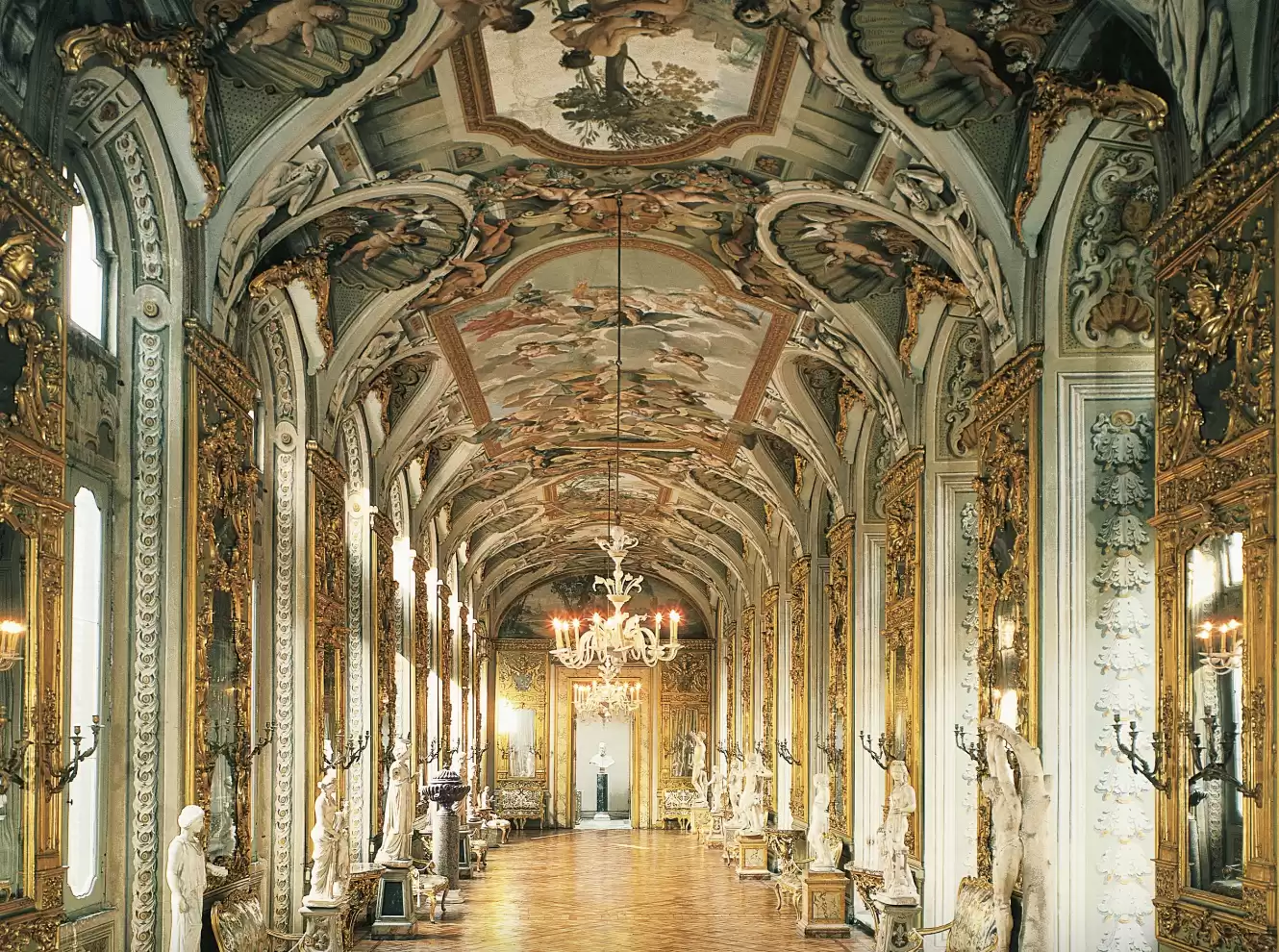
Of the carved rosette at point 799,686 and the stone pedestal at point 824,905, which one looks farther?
the carved rosette at point 799,686

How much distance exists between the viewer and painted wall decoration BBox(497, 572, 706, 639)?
144 ft

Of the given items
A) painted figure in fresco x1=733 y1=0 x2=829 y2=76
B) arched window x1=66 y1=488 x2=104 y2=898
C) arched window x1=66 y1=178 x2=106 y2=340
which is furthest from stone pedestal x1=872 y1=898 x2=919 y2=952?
Answer: arched window x1=66 y1=178 x2=106 y2=340

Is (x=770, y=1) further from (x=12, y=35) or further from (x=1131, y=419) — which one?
(x=12, y=35)

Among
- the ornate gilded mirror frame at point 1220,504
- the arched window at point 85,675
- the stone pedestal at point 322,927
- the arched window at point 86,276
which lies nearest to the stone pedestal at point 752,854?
the stone pedestal at point 322,927

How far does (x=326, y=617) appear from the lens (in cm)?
1644

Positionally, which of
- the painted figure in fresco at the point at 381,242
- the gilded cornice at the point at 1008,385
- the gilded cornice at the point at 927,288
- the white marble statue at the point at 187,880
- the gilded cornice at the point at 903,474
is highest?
the painted figure in fresco at the point at 381,242

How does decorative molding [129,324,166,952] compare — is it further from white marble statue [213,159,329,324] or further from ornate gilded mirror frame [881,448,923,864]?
ornate gilded mirror frame [881,448,923,864]

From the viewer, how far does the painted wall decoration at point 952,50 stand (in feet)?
32.2

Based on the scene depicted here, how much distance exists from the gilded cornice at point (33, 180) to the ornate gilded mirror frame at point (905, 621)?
1002cm

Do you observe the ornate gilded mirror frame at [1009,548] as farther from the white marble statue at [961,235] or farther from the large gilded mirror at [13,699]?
the large gilded mirror at [13,699]

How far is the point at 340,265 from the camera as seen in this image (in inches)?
589

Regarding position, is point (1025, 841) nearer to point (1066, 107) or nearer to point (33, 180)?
point (1066, 107)

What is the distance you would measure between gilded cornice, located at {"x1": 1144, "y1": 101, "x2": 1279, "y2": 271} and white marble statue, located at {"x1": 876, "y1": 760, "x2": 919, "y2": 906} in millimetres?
8278

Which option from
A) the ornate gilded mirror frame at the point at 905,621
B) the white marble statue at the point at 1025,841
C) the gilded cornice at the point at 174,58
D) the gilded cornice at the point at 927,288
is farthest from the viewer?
the ornate gilded mirror frame at the point at 905,621
